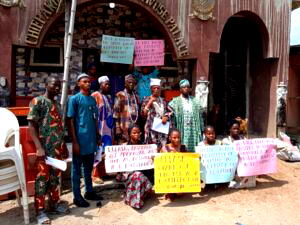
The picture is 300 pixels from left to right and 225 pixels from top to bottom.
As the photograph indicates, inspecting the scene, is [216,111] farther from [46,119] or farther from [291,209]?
[46,119]

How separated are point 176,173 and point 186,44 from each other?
2.95 m

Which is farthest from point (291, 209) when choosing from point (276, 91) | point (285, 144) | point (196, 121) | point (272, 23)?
point (272, 23)

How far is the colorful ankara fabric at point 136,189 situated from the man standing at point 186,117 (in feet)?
3.40

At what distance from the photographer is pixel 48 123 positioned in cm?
367

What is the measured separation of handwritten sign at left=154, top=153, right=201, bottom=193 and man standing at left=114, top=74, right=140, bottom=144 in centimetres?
80

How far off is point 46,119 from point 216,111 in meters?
5.13

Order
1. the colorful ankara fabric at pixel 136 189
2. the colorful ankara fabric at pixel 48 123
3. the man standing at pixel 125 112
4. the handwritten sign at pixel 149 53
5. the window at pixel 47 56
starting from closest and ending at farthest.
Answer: the colorful ankara fabric at pixel 48 123, the colorful ankara fabric at pixel 136 189, the man standing at pixel 125 112, the handwritten sign at pixel 149 53, the window at pixel 47 56

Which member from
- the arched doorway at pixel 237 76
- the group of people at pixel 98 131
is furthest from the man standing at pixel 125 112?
the arched doorway at pixel 237 76

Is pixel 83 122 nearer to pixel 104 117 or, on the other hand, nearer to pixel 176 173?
pixel 104 117

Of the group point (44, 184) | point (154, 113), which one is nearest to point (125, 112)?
point (154, 113)

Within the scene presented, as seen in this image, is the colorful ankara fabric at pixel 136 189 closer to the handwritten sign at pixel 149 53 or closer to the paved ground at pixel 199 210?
the paved ground at pixel 199 210

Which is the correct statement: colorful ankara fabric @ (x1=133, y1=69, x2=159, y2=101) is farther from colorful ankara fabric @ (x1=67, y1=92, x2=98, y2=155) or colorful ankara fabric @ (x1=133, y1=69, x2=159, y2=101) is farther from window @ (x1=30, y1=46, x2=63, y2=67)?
colorful ankara fabric @ (x1=67, y1=92, x2=98, y2=155)

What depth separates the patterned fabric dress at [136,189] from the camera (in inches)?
158

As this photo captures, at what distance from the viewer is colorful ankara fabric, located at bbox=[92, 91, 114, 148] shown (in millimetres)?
4770
